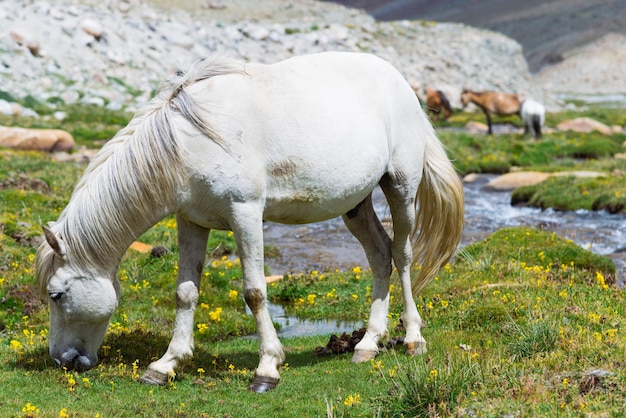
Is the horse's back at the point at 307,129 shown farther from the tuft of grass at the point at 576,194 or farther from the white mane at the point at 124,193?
the tuft of grass at the point at 576,194

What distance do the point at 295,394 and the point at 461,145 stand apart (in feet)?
82.4

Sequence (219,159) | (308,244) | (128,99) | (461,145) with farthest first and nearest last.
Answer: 1. (128,99)
2. (461,145)
3. (308,244)
4. (219,159)

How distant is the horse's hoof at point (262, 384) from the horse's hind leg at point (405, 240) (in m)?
1.83

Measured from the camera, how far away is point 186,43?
193ft

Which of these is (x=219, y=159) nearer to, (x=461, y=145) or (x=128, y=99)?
(x=461, y=145)

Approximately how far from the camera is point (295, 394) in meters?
7.55

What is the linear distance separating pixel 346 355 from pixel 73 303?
3.11 metres

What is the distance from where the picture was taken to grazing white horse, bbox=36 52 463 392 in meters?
7.51

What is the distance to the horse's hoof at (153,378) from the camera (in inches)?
308

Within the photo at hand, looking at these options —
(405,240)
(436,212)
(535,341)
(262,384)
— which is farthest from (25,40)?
(535,341)

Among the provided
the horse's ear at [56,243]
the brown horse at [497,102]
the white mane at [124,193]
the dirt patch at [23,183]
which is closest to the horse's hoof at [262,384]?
the white mane at [124,193]

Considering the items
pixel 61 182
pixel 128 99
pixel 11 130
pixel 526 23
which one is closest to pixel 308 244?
pixel 61 182

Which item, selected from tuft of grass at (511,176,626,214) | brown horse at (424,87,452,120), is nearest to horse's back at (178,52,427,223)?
tuft of grass at (511,176,626,214)

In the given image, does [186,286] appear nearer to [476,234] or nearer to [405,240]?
[405,240]
